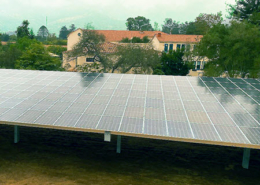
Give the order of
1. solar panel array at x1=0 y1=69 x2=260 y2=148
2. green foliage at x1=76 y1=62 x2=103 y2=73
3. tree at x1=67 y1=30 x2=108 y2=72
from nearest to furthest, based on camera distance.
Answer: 1. solar panel array at x1=0 y1=69 x2=260 y2=148
2. green foliage at x1=76 y1=62 x2=103 y2=73
3. tree at x1=67 y1=30 x2=108 y2=72

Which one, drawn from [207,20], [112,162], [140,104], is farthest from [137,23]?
[112,162]

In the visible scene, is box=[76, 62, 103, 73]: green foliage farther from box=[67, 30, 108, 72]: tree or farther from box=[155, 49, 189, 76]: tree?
box=[155, 49, 189, 76]: tree

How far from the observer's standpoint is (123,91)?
19.7 m

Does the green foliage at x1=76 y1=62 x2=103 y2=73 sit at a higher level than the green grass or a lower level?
higher

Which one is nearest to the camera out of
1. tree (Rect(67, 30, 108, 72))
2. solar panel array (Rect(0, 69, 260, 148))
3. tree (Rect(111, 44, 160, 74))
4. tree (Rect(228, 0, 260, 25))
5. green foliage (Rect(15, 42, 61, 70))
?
solar panel array (Rect(0, 69, 260, 148))

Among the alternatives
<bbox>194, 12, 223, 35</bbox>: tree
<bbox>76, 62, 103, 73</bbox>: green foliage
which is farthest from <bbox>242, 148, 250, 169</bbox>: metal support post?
<bbox>194, 12, 223, 35</bbox>: tree

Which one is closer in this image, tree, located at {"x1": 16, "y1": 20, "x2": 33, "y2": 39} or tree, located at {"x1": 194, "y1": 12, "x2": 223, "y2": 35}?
tree, located at {"x1": 194, "y1": 12, "x2": 223, "y2": 35}

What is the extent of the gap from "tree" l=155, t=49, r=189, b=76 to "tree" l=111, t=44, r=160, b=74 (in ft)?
8.74

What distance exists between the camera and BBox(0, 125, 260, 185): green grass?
1441 centimetres

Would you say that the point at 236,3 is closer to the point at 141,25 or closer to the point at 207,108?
the point at 207,108

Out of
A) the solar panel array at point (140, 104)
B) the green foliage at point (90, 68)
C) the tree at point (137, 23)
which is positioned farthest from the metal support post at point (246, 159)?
the tree at point (137, 23)

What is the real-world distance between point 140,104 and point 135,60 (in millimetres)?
41694

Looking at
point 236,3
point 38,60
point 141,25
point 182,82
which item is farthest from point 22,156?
point 141,25

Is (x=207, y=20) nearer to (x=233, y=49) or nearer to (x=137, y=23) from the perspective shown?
(x=233, y=49)
